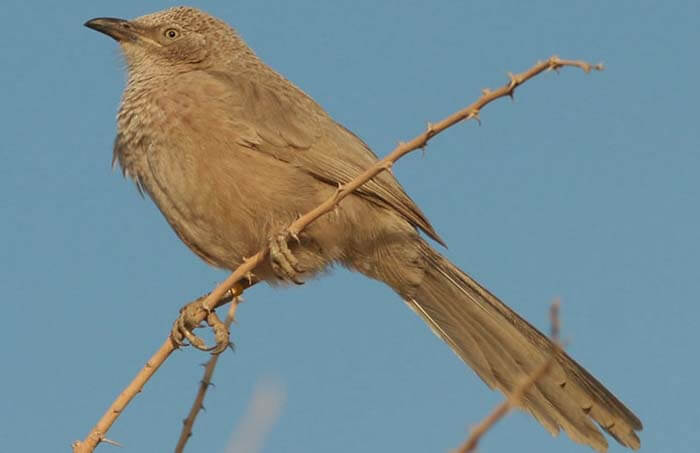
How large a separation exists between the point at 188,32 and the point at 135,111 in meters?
0.95

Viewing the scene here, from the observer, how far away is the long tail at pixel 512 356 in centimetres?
418

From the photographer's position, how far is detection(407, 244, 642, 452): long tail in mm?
4184

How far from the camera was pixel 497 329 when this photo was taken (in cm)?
493

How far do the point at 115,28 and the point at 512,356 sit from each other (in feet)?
9.89

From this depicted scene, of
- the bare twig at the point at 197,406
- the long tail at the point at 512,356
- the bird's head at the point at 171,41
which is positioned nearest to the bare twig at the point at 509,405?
the bare twig at the point at 197,406

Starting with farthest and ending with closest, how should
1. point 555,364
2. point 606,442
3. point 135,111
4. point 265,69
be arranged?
point 265,69
point 135,111
point 555,364
point 606,442

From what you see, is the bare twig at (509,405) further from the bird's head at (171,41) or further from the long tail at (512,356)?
the bird's head at (171,41)

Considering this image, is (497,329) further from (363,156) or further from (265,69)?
(265,69)

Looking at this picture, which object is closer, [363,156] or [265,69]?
[363,156]

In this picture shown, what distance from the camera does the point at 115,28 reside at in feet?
19.3

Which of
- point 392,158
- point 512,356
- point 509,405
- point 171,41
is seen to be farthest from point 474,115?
point 171,41

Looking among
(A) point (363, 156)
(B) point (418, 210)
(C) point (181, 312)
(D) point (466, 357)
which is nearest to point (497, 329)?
(D) point (466, 357)

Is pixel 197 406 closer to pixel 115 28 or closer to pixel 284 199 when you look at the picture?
pixel 284 199

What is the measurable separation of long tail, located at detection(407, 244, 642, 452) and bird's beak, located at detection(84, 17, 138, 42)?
2.21 metres
